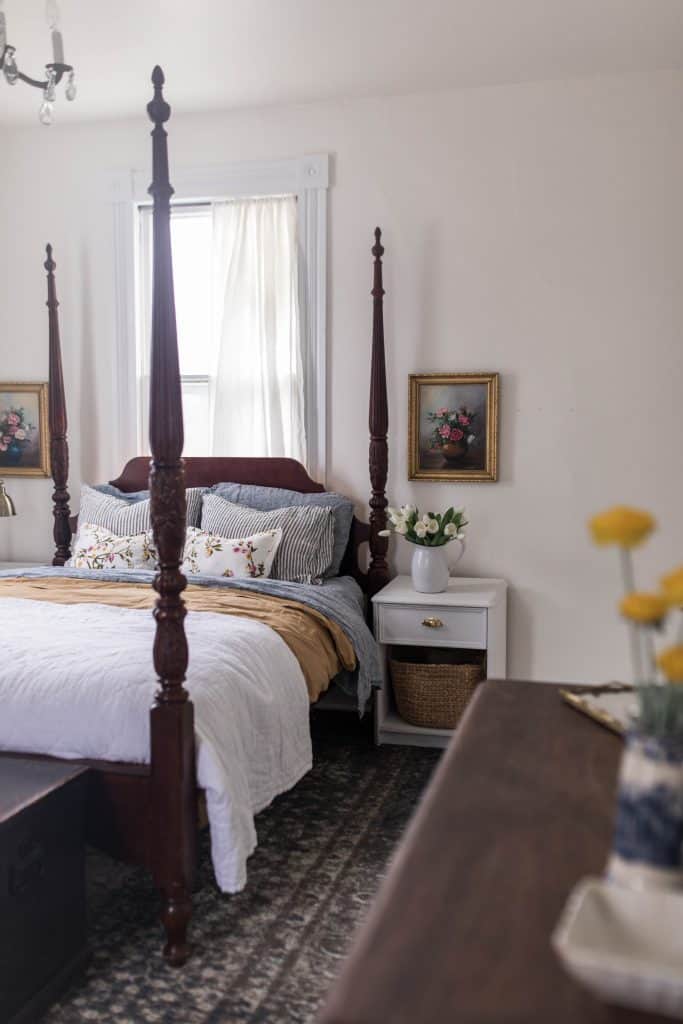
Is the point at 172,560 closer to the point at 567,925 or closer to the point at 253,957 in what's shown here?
the point at 253,957

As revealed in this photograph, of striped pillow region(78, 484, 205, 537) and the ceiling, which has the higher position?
the ceiling

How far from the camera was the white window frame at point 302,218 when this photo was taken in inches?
177

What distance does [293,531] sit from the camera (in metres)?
4.13

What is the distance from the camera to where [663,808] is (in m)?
0.94

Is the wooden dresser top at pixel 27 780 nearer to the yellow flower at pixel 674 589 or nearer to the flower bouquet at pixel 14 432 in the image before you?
the yellow flower at pixel 674 589

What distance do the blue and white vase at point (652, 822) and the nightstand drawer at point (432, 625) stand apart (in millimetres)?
2922

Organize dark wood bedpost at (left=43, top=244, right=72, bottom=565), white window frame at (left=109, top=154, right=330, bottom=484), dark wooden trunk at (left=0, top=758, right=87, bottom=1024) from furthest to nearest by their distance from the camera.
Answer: dark wood bedpost at (left=43, top=244, right=72, bottom=565) < white window frame at (left=109, top=154, right=330, bottom=484) < dark wooden trunk at (left=0, top=758, right=87, bottom=1024)

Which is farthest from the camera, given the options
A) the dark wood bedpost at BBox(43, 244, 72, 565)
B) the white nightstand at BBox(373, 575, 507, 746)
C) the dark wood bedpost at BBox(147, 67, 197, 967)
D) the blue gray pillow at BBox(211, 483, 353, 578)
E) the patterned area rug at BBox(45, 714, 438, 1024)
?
the dark wood bedpost at BBox(43, 244, 72, 565)

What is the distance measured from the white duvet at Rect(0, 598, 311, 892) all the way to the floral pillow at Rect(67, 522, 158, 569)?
1.10 metres

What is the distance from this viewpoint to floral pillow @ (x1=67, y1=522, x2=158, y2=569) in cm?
416

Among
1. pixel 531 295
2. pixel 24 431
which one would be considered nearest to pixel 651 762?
pixel 531 295

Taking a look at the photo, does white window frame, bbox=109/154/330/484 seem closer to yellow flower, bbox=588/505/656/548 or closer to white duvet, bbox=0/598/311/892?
white duvet, bbox=0/598/311/892

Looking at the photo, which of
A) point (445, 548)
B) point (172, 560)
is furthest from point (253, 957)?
point (445, 548)

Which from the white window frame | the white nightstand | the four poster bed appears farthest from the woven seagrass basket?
the four poster bed
